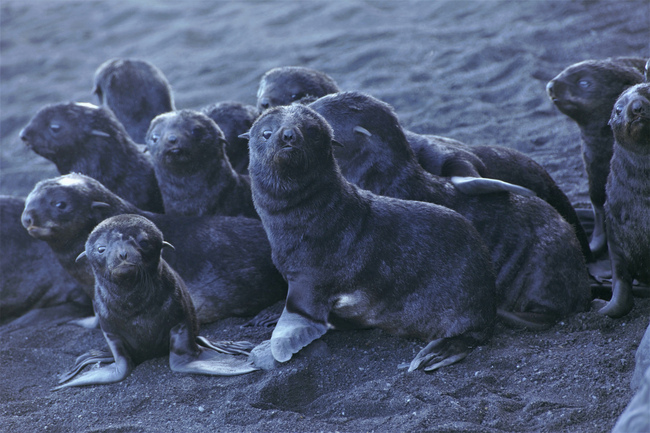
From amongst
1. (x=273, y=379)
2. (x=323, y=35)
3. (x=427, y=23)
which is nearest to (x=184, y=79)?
(x=323, y=35)

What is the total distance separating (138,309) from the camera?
13.8ft

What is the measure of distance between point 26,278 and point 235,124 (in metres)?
2.00

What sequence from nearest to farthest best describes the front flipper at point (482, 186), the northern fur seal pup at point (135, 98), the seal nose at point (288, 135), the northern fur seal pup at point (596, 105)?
the seal nose at point (288, 135), the front flipper at point (482, 186), the northern fur seal pup at point (596, 105), the northern fur seal pup at point (135, 98)

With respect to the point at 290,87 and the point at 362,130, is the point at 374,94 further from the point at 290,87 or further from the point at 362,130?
the point at 362,130

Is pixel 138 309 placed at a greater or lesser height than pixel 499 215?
lesser

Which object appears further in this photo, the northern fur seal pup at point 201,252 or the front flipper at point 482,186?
the northern fur seal pup at point 201,252

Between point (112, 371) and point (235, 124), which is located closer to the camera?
point (112, 371)

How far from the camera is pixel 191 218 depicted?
5172 millimetres

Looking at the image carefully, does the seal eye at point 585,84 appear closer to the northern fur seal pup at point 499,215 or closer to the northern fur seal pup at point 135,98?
the northern fur seal pup at point 499,215

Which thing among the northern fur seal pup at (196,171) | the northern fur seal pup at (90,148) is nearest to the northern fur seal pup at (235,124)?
the northern fur seal pup at (196,171)

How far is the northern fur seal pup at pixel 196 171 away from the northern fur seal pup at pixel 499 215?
3.59 feet

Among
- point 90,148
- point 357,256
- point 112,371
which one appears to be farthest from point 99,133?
point 357,256

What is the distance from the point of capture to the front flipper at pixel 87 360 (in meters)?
4.36

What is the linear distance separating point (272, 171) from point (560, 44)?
19.0ft
